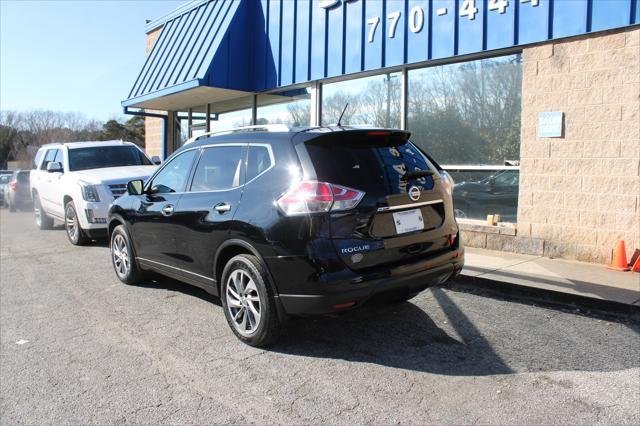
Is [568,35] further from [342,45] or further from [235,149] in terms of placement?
[235,149]

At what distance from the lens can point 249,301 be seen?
4.37 m

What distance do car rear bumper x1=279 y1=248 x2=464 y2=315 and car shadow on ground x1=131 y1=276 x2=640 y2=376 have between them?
231mm

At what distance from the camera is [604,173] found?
22.5 feet

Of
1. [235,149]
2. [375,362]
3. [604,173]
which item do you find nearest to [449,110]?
[604,173]

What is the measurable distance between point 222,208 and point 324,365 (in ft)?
5.23

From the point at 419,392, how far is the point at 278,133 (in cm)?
232

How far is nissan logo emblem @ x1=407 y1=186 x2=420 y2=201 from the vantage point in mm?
4254

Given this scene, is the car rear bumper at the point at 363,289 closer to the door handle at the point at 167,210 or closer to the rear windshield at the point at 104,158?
the door handle at the point at 167,210

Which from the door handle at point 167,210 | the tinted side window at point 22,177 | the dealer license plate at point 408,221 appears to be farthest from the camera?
the tinted side window at point 22,177

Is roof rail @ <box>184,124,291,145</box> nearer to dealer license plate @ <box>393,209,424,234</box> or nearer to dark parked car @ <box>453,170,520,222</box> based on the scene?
dealer license plate @ <box>393,209,424,234</box>

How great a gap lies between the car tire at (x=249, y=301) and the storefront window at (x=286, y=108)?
737 centimetres

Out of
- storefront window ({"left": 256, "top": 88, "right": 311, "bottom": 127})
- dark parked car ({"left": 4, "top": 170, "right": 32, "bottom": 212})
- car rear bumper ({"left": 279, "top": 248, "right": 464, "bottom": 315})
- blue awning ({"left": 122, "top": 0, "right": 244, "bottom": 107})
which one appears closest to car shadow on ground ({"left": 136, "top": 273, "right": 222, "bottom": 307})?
car rear bumper ({"left": 279, "top": 248, "right": 464, "bottom": 315})

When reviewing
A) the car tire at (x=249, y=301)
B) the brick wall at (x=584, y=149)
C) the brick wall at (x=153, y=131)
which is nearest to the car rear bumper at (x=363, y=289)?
the car tire at (x=249, y=301)

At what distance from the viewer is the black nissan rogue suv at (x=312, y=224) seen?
3.87 m
